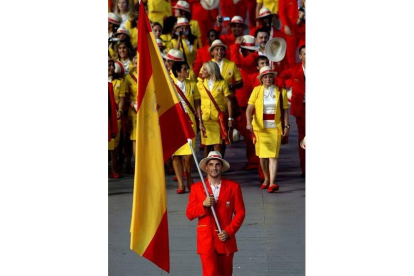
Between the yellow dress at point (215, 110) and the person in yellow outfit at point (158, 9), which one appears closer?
the yellow dress at point (215, 110)

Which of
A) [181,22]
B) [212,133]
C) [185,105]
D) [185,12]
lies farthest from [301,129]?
[185,12]

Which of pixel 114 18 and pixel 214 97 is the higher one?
pixel 114 18

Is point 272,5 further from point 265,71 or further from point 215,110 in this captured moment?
point 265,71

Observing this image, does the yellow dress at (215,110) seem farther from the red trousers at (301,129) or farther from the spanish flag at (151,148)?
the spanish flag at (151,148)

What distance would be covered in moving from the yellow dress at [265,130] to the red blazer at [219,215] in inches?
144

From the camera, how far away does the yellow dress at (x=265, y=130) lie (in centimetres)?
1223

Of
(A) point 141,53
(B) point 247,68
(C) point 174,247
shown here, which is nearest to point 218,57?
(B) point 247,68

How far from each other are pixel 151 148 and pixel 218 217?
759mm

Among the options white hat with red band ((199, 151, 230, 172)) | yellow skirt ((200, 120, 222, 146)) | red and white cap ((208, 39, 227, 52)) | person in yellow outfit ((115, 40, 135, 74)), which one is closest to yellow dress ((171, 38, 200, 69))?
red and white cap ((208, 39, 227, 52))

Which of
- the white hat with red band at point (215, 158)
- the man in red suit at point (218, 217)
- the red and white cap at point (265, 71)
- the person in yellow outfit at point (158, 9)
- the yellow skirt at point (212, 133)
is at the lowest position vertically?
the man in red suit at point (218, 217)

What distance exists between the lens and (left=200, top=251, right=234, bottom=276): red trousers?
8.55 m

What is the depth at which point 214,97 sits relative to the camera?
1268cm

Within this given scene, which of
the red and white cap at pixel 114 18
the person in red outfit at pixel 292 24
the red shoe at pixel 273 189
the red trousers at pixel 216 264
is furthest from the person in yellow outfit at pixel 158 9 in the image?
the red trousers at pixel 216 264

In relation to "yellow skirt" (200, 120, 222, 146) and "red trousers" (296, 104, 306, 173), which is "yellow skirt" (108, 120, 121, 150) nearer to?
"yellow skirt" (200, 120, 222, 146)
